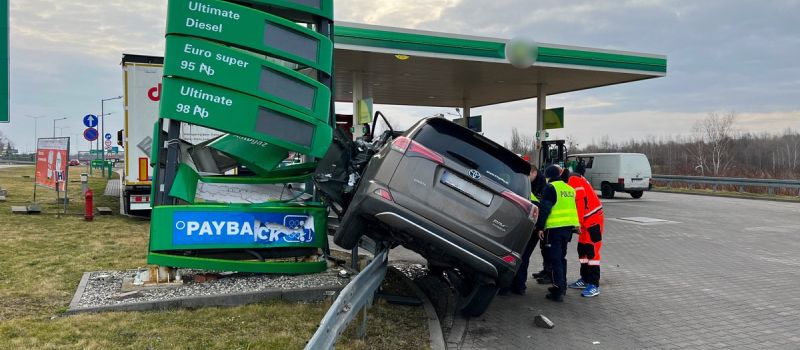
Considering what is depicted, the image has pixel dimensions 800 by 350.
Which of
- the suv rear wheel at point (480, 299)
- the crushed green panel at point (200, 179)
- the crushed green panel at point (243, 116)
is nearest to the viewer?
the suv rear wheel at point (480, 299)

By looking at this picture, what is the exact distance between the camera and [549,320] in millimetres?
5824

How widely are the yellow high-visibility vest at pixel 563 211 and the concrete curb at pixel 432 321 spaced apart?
1755 millimetres

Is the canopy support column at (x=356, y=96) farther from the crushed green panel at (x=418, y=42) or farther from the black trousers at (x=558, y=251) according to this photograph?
the black trousers at (x=558, y=251)

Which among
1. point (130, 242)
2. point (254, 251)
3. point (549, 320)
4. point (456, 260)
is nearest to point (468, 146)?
point (456, 260)

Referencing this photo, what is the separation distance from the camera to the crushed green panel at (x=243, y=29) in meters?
6.31

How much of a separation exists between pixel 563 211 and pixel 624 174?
1832cm

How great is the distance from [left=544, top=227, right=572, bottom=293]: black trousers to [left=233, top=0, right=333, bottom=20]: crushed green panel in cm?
410

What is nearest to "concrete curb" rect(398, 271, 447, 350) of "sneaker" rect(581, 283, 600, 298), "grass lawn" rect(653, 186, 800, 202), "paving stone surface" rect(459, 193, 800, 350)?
"paving stone surface" rect(459, 193, 800, 350)

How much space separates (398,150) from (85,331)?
3160mm

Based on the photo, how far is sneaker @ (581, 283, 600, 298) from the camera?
6.95 metres

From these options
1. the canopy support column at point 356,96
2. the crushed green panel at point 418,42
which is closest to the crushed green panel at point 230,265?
the crushed green panel at point 418,42

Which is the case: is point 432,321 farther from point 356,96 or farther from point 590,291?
point 356,96

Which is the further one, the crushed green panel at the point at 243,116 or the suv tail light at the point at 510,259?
the crushed green panel at the point at 243,116

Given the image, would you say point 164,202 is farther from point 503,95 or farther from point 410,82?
point 503,95
